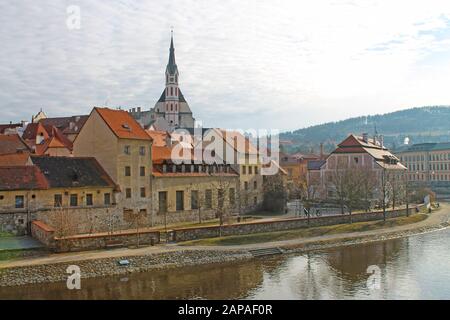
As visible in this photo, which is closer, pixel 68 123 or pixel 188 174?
pixel 188 174

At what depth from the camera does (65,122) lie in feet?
332

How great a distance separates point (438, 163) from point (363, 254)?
92.2 metres

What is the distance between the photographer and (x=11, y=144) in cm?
6988

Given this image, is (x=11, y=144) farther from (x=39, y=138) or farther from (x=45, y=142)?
(x=39, y=138)

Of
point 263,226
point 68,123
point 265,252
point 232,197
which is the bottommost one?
point 265,252

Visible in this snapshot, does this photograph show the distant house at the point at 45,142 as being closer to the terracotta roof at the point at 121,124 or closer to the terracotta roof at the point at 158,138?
the terracotta roof at the point at 158,138

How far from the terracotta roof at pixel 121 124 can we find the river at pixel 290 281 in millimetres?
17008

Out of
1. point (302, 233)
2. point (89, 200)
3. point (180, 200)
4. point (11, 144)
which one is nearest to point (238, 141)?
point (180, 200)

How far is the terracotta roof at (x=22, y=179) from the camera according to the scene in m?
41.6

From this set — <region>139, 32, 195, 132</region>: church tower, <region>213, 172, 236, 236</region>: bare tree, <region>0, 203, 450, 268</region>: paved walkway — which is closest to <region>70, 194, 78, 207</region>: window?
<region>0, 203, 450, 268</region>: paved walkway

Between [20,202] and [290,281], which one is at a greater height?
[20,202]

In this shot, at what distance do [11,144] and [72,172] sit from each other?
28.2m

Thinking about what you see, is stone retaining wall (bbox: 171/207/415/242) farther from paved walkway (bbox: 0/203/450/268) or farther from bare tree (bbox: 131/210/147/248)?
bare tree (bbox: 131/210/147/248)

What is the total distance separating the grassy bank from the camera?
45.4 metres
